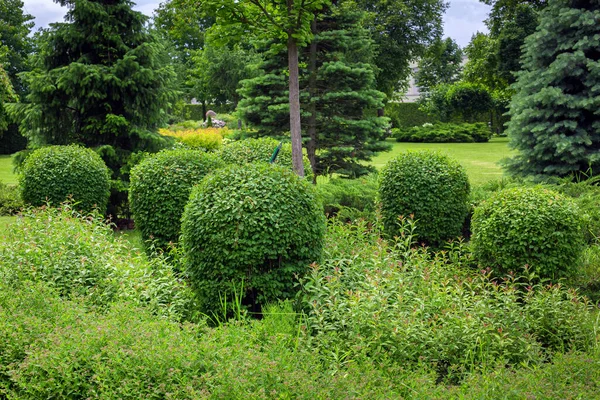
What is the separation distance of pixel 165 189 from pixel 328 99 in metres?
5.47

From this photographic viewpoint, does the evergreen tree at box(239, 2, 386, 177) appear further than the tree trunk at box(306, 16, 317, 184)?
No

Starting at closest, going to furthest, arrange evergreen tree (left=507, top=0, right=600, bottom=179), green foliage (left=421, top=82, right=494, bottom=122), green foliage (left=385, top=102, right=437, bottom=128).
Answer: evergreen tree (left=507, top=0, right=600, bottom=179)
green foliage (left=421, top=82, right=494, bottom=122)
green foliage (left=385, top=102, right=437, bottom=128)

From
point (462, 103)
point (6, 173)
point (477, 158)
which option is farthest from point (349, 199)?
point (462, 103)

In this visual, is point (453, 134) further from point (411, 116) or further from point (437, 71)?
point (437, 71)

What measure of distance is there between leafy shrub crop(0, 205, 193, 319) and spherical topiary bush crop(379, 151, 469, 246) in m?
2.68

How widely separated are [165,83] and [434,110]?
26912mm

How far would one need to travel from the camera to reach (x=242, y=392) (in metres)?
2.62

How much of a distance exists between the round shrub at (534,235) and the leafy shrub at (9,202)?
849 centimetres

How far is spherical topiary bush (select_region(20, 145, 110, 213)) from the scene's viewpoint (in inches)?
294

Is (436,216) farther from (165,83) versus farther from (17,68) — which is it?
(17,68)

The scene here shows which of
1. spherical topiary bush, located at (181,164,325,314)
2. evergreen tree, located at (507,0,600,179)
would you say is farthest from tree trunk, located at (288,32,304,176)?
evergreen tree, located at (507,0,600,179)

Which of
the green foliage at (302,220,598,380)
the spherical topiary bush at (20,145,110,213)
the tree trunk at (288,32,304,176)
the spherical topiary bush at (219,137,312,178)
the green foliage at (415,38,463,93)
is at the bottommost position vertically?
the green foliage at (302,220,598,380)

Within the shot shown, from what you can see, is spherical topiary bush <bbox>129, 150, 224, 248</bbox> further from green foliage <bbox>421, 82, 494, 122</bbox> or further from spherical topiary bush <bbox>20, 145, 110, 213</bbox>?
green foliage <bbox>421, 82, 494, 122</bbox>

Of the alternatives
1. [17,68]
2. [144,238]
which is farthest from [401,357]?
[17,68]
